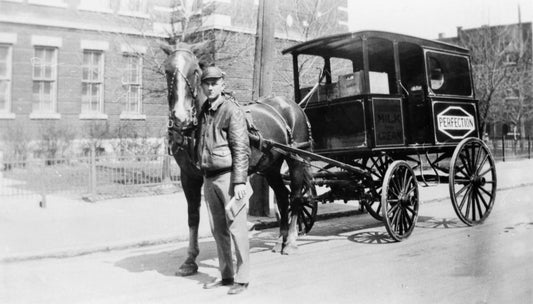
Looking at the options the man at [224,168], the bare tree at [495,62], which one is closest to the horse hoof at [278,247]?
the man at [224,168]

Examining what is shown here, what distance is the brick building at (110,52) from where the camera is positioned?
8.21 meters

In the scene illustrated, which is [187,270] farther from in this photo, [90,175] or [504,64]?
[504,64]

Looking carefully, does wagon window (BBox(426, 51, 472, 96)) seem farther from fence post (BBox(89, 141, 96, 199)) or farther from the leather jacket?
fence post (BBox(89, 141, 96, 199))

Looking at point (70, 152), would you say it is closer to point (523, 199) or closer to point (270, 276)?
point (270, 276)

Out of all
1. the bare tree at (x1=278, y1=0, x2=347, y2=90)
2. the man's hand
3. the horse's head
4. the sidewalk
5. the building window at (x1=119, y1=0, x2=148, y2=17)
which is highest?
the bare tree at (x1=278, y1=0, x2=347, y2=90)

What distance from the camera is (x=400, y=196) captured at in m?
7.57

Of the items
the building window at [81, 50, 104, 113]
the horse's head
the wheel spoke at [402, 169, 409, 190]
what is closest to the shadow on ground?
the wheel spoke at [402, 169, 409, 190]

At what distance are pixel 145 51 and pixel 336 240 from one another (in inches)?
344

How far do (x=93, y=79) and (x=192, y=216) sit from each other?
33.7ft

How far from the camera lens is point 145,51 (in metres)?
14.1

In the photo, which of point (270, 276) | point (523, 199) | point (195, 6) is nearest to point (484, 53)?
point (523, 199)

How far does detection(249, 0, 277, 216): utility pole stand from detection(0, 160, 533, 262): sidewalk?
0.36 meters

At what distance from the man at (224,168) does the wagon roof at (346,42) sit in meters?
3.12

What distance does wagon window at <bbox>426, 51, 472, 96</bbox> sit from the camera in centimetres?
877
